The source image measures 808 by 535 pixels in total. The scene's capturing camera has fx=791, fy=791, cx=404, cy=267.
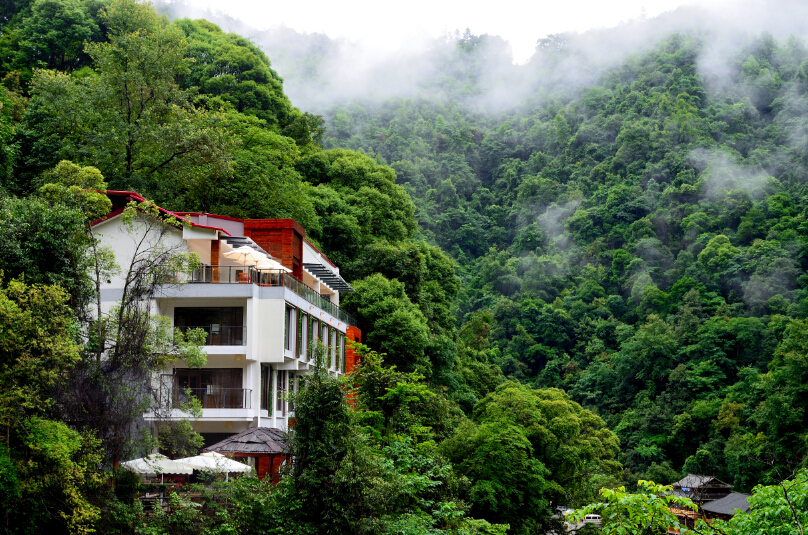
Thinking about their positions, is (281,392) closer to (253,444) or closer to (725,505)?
(253,444)

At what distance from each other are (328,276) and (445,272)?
56.3 ft

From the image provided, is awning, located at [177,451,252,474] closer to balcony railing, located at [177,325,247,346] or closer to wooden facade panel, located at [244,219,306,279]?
balcony railing, located at [177,325,247,346]

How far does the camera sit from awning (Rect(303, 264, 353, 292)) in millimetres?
35469

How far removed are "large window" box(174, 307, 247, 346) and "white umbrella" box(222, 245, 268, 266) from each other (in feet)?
5.78

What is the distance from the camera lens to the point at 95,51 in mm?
36312

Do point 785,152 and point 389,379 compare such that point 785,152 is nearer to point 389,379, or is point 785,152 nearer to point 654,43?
point 654,43

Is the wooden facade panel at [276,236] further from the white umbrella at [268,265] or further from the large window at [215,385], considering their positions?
the large window at [215,385]

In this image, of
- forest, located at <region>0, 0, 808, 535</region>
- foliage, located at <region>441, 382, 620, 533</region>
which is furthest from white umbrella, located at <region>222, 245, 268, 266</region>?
foliage, located at <region>441, 382, 620, 533</region>

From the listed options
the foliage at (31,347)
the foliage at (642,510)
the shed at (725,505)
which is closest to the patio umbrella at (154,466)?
the foliage at (31,347)

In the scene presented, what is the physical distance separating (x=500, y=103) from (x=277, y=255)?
139564mm

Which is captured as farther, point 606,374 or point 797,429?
point 606,374

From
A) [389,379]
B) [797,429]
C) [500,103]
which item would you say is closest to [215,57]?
[389,379]

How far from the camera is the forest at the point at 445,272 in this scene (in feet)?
54.4

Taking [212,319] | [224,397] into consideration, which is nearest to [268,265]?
[212,319]
